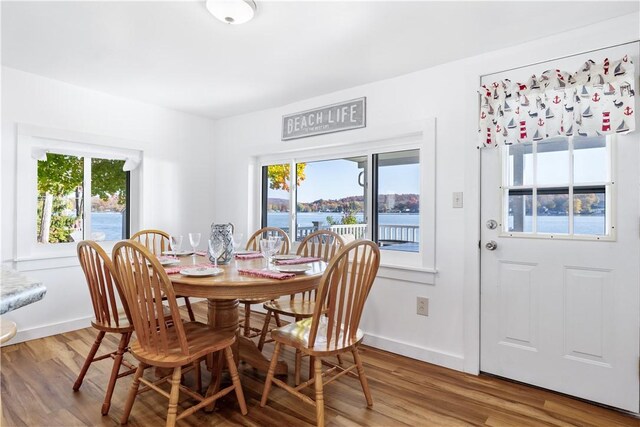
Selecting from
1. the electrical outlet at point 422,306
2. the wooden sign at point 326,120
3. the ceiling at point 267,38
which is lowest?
the electrical outlet at point 422,306

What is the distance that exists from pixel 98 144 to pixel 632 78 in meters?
4.13

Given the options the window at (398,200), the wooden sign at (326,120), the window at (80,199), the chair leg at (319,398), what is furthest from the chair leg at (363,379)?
the window at (80,199)

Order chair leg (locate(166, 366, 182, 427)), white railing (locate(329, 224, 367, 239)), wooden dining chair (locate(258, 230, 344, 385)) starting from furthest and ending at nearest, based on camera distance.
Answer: white railing (locate(329, 224, 367, 239)) → wooden dining chair (locate(258, 230, 344, 385)) → chair leg (locate(166, 366, 182, 427))

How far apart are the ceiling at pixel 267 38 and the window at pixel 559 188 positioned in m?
0.74

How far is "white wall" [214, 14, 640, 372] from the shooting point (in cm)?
241

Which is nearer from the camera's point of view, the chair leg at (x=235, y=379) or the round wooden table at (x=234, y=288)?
the round wooden table at (x=234, y=288)

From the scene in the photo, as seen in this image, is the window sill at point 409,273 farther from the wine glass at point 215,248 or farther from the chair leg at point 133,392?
the chair leg at point 133,392

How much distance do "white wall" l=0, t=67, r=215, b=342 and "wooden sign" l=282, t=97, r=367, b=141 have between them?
127 centimetres

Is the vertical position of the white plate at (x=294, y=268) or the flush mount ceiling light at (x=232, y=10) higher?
the flush mount ceiling light at (x=232, y=10)

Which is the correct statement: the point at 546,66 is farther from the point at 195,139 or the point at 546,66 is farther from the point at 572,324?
the point at 195,139

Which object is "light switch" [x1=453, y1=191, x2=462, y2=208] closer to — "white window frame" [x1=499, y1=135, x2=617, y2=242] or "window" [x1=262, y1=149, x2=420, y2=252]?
"white window frame" [x1=499, y1=135, x2=617, y2=242]

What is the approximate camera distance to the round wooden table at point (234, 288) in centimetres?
175

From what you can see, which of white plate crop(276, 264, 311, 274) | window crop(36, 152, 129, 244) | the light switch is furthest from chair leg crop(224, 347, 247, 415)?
window crop(36, 152, 129, 244)

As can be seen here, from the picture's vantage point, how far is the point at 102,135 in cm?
340
